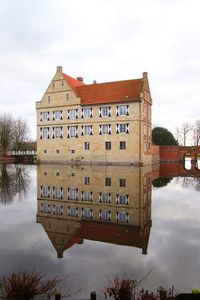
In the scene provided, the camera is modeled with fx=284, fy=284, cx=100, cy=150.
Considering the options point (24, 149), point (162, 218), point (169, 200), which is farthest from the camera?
point (24, 149)

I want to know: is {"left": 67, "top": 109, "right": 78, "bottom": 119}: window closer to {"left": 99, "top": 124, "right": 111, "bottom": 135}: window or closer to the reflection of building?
{"left": 99, "top": 124, "right": 111, "bottom": 135}: window

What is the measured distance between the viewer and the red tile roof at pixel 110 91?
39.8 meters

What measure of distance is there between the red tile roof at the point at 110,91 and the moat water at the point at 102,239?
92.9 ft

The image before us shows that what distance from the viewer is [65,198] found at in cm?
1290

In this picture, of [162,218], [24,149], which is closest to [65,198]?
[162,218]

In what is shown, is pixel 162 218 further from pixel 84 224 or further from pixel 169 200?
pixel 169 200

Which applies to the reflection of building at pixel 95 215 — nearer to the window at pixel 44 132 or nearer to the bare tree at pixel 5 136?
the window at pixel 44 132

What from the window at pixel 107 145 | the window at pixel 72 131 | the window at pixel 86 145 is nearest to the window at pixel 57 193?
the window at pixel 107 145

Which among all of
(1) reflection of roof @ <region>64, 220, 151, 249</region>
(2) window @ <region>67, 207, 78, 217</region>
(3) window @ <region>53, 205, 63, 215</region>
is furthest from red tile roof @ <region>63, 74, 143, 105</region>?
(1) reflection of roof @ <region>64, 220, 151, 249</region>

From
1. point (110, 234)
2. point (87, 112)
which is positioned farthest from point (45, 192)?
point (87, 112)

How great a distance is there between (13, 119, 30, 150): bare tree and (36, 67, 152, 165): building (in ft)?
57.6

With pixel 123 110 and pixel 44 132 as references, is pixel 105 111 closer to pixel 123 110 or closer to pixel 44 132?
pixel 123 110

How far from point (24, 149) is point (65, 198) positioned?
55.4 metres

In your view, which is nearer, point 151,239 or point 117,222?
point 151,239
